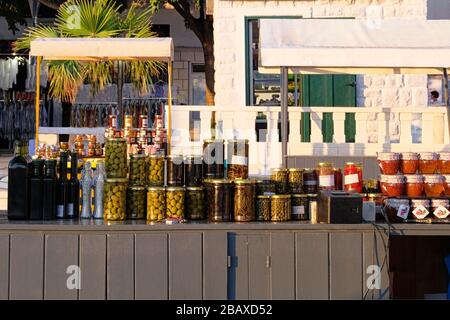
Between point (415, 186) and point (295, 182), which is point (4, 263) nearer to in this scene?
point (295, 182)

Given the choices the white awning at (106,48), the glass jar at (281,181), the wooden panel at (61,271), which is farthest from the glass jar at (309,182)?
the white awning at (106,48)

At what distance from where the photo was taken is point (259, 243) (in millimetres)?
5043

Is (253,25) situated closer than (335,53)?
No

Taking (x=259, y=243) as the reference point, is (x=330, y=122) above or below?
above

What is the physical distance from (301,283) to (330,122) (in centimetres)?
681

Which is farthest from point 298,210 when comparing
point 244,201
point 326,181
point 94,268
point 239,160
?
point 94,268

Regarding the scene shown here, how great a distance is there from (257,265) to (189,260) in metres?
0.46

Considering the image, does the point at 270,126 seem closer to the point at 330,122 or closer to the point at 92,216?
the point at 330,122

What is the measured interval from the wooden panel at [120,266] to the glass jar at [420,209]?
200cm

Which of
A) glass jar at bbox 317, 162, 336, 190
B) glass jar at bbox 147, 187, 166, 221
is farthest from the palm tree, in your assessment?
glass jar at bbox 317, 162, 336, 190
